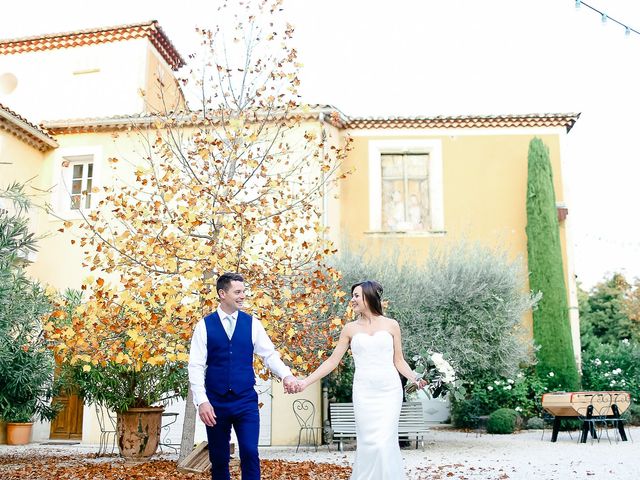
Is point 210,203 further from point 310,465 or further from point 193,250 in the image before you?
point 310,465

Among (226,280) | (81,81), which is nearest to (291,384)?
(226,280)

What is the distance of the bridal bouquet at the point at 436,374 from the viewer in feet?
40.1

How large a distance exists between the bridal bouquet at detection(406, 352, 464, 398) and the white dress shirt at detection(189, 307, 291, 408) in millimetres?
7208

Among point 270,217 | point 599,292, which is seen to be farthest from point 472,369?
point 599,292

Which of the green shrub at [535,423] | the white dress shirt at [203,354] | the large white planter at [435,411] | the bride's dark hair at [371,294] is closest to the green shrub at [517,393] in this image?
the green shrub at [535,423]

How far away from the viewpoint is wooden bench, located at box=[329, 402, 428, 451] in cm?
1290

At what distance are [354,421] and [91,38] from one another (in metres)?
12.9

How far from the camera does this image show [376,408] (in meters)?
5.78

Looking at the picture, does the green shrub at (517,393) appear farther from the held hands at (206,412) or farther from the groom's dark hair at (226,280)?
the held hands at (206,412)

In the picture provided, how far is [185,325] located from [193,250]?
0.97 meters

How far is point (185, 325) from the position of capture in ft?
28.7

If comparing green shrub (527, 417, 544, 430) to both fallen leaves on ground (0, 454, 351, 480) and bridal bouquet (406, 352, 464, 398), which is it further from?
fallen leaves on ground (0, 454, 351, 480)

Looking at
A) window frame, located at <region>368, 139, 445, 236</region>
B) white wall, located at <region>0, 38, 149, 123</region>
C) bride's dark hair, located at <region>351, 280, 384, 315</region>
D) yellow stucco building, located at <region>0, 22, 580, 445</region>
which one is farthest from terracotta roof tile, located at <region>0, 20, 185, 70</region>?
bride's dark hair, located at <region>351, 280, 384, 315</region>

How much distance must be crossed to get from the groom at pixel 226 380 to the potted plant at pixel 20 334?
4.89m
